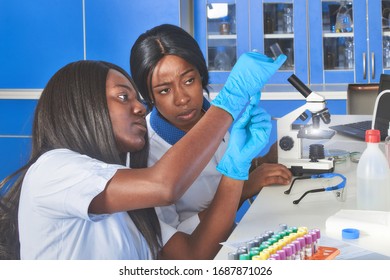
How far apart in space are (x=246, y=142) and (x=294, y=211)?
7.9 inches

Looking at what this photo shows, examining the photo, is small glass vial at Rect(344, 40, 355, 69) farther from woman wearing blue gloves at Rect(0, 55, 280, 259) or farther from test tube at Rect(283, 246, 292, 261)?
test tube at Rect(283, 246, 292, 261)

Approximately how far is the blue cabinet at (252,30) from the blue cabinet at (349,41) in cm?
8

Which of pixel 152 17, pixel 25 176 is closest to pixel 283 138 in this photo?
pixel 25 176

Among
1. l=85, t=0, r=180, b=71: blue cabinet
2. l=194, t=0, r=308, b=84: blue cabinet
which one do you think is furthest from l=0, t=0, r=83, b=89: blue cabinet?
l=194, t=0, r=308, b=84: blue cabinet

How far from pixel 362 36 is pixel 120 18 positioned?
153 cm

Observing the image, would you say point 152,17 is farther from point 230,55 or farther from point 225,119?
point 225,119

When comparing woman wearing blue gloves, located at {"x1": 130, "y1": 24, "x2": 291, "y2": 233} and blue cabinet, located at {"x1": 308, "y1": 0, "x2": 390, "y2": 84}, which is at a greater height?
blue cabinet, located at {"x1": 308, "y1": 0, "x2": 390, "y2": 84}

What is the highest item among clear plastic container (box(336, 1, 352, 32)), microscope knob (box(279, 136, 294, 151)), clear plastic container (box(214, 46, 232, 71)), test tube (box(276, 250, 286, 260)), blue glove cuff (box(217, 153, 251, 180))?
clear plastic container (box(336, 1, 352, 32))

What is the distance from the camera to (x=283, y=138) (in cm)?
176

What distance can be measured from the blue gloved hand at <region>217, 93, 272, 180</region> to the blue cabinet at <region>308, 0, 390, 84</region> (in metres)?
2.56

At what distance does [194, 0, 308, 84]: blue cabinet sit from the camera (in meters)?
3.88

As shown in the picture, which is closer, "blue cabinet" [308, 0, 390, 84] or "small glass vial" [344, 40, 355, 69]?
"blue cabinet" [308, 0, 390, 84]

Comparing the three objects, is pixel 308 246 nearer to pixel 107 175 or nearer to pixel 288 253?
pixel 288 253

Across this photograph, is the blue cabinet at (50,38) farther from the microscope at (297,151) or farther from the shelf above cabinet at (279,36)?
the microscope at (297,151)
